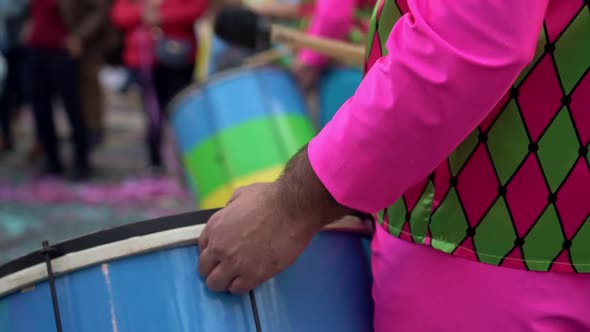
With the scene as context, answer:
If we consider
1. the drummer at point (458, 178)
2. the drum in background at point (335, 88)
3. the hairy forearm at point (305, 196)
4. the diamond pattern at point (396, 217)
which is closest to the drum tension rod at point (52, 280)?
the drummer at point (458, 178)

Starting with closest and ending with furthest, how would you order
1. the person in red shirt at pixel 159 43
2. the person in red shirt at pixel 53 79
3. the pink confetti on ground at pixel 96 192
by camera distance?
the pink confetti on ground at pixel 96 192 → the person in red shirt at pixel 159 43 → the person in red shirt at pixel 53 79

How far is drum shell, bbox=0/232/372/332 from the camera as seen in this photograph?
974 mm

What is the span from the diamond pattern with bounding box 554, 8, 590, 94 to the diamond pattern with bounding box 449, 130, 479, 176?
0.11 meters

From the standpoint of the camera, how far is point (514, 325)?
2.85 feet

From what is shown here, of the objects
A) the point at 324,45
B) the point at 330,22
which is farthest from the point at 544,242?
the point at 330,22

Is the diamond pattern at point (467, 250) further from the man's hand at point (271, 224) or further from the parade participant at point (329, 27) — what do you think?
the parade participant at point (329, 27)

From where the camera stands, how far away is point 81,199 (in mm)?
4395

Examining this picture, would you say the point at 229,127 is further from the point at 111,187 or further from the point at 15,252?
the point at 111,187

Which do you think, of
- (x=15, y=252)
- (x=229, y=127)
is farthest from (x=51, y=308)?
(x=15, y=252)

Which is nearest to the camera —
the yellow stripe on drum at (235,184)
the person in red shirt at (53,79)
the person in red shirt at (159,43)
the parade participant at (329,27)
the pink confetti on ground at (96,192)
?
the yellow stripe on drum at (235,184)

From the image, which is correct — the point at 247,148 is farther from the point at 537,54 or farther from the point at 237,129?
the point at 537,54

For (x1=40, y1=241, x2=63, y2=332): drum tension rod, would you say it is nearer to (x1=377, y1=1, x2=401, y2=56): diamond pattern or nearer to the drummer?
the drummer

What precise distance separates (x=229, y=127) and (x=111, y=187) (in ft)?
7.23

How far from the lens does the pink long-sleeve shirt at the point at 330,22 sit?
2.79m
